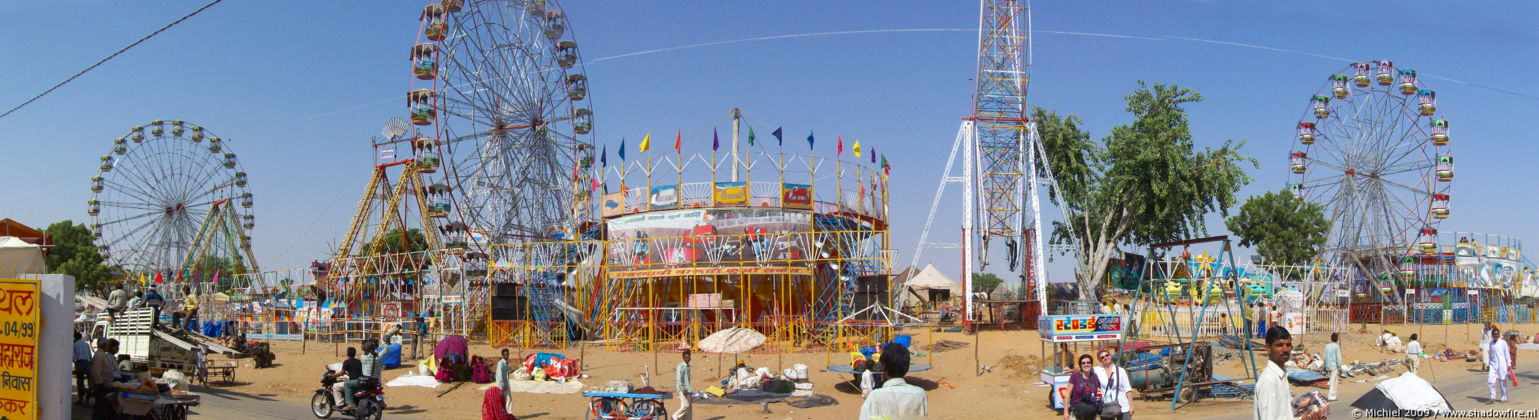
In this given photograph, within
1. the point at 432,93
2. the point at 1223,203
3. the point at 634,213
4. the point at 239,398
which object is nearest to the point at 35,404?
the point at 239,398

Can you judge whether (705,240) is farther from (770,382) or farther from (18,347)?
(18,347)

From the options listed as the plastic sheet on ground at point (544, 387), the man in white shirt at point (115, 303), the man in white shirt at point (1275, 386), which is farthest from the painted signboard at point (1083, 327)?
the man in white shirt at point (115, 303)

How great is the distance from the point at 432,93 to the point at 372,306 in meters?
8.79

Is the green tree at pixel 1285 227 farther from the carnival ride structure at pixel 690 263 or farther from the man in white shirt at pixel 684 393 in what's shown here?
the man in white shirt at pixel 684 393

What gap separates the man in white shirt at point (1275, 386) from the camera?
6.29 m

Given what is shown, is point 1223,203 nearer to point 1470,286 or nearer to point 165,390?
point 1470,286

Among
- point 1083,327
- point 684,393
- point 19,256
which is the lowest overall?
point 684,393

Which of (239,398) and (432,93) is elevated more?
(432,93)

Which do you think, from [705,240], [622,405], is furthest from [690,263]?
[622,405]

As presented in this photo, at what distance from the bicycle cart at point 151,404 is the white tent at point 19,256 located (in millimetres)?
8196

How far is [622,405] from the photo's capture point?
1372cm

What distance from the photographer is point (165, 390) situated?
12.1 meters

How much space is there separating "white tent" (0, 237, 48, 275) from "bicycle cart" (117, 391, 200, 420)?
8196 mm

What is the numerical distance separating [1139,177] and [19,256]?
37.8 meters
